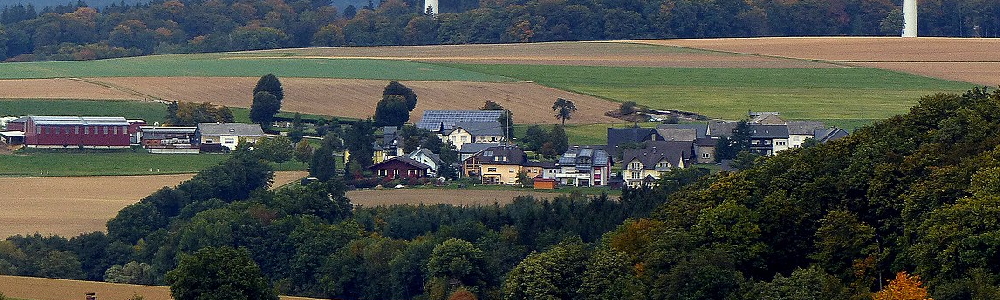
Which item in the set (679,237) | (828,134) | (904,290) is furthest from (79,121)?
(904,290)

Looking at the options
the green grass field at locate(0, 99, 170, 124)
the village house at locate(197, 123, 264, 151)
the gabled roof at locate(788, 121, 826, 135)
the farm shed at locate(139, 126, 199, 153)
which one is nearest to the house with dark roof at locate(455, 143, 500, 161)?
the village house at locate(197, 123, 264, 151)

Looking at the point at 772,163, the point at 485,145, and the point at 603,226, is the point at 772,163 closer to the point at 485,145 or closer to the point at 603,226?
the point at 603,226

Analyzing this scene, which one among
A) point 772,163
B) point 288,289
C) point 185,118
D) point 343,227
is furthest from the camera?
point 185,118

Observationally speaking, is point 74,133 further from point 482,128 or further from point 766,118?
point 766,118

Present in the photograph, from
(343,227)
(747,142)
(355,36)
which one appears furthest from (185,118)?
(355,36)

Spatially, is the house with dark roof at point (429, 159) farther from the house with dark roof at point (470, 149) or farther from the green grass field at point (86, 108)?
the green grass field at point (86, 108)

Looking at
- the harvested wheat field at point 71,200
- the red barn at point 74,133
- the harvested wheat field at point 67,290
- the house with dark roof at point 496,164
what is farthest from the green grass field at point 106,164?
the harvested wheat field at point 67,290
